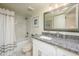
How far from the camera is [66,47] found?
1325 millimetres

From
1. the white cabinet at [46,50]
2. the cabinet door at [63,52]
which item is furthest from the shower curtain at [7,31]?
the cabinet door at [63,52]

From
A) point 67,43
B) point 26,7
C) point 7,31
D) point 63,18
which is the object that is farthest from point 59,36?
point 7,31

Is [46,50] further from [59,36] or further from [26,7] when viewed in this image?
[26,7]

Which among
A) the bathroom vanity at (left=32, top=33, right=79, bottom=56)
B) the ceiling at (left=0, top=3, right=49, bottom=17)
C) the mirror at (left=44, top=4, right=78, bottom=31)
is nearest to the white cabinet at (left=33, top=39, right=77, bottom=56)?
the bathroom vanity at (left=32, top=33, right=79, bottom=56)

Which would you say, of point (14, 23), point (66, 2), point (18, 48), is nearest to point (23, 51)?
point (18, 48)

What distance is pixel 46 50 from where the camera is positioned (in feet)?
4.68

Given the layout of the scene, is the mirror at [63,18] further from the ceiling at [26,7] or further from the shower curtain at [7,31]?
the shower curtain at [7,31]

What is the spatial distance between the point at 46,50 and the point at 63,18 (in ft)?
1.51

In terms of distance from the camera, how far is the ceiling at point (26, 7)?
1429 millimetres

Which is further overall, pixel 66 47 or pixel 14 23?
pixel 14 23

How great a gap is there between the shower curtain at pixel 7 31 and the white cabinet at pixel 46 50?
11.4 inches

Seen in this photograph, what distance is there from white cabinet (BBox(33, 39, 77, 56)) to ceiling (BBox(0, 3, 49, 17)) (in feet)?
1.25

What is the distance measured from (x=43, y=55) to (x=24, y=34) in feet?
1.22

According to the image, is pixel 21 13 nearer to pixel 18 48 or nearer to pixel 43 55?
pixel 18 48
